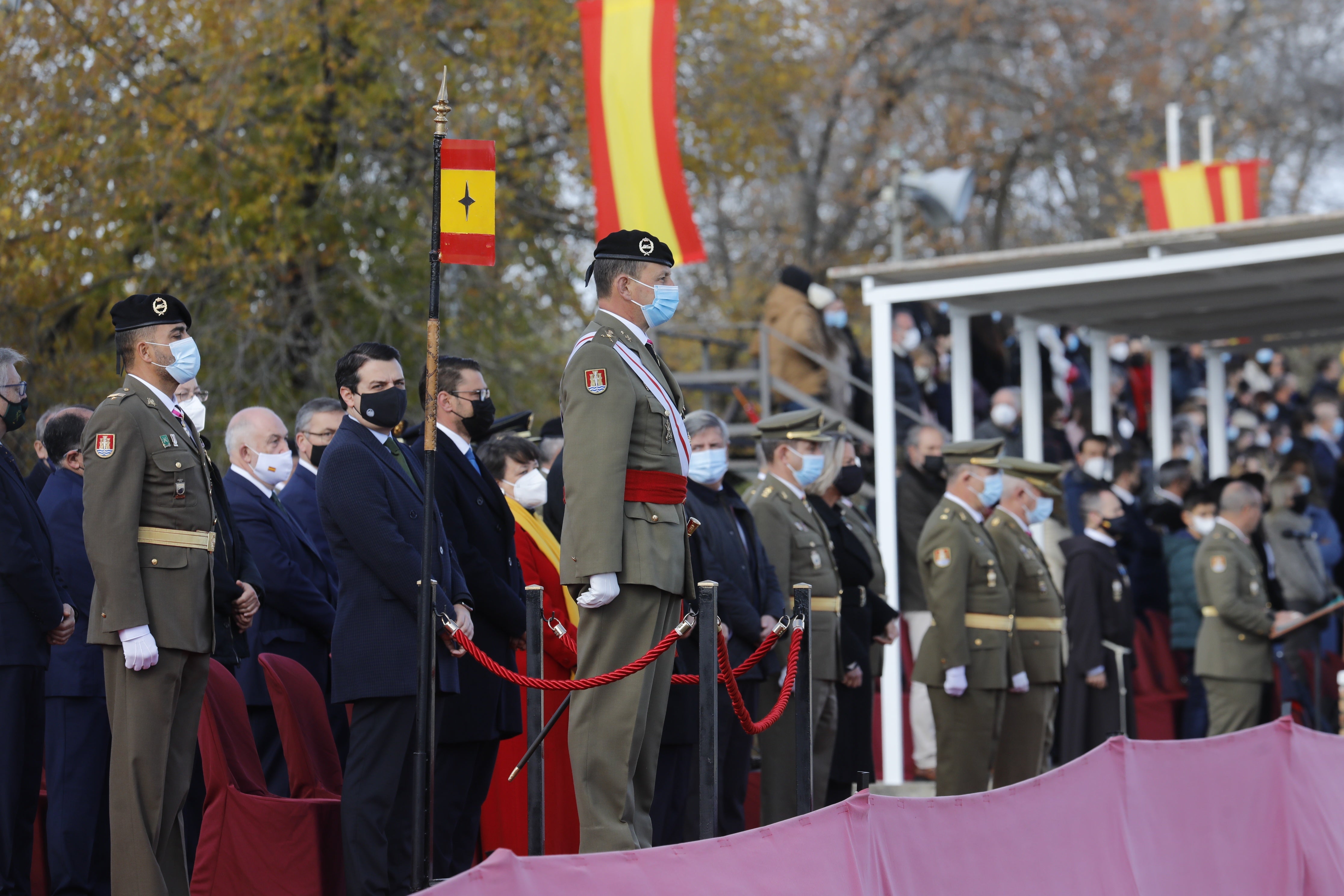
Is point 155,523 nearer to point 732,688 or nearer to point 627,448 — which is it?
point 627,448

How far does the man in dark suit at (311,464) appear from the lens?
22.4ft

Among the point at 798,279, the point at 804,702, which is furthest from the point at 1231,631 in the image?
the point at 798,279

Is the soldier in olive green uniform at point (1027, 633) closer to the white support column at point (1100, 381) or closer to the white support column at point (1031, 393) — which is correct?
the white support column at point (1031, 393)

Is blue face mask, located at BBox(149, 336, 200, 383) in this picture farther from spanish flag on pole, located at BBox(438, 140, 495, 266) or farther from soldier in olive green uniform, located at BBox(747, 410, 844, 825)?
soldier in olive green uniform, located at BBox(747, 410, 844, 825)

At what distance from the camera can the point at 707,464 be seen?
680cm

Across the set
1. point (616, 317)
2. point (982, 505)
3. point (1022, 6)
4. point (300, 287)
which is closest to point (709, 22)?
point (300, 287)

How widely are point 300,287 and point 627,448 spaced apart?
10712 mm

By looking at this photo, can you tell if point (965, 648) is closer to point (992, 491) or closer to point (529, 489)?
point (992, 491)

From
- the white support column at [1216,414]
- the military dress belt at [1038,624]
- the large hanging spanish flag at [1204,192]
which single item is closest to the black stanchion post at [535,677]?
the military dress belt at [1038,624]

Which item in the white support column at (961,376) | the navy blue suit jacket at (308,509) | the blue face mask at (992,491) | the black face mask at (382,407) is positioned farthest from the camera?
the white support column at (961,376)

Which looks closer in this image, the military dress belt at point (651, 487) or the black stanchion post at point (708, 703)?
the military dress belt at point (651, 487)

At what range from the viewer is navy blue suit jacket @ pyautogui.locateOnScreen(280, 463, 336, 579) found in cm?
679

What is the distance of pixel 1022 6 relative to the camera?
23375mm

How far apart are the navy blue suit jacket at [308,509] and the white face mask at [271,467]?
205 millimetres
